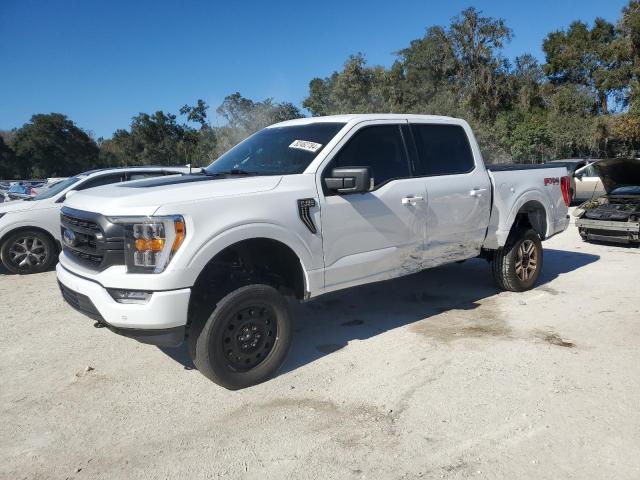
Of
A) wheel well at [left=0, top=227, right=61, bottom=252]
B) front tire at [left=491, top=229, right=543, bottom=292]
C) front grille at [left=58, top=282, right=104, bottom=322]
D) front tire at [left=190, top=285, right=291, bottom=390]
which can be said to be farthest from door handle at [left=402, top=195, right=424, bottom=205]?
wheel well at [left=0, top=227, right=61, bottom=252]

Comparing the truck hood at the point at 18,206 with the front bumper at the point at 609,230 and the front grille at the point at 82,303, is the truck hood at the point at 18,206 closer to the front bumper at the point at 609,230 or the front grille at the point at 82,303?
the front grille at the point at 82,303

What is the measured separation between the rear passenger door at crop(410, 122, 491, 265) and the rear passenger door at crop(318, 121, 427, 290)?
0.18 m

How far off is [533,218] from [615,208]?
12.1 feet

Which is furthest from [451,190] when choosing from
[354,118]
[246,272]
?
[246,272]

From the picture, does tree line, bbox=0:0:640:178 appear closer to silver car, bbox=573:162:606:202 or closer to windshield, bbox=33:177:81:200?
silver car, bbox=573:162:606:202

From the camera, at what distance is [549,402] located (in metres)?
3.42

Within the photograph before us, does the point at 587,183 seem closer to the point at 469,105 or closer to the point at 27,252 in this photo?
the point at 27,252

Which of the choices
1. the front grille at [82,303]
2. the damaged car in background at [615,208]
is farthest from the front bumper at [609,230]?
the front grille at [82,303]

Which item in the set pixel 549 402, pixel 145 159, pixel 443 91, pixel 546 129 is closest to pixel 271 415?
pixel 549 402

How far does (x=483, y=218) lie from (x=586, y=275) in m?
2.58

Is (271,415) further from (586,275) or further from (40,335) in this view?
(586,275)

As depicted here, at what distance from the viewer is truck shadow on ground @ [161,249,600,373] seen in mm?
4625

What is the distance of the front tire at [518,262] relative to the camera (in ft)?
19.4

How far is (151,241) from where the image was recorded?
331cm
